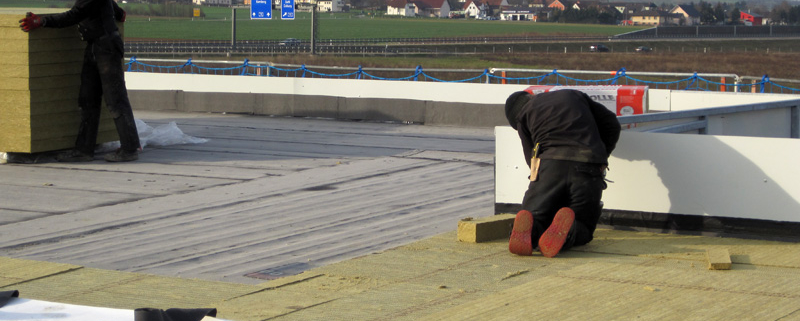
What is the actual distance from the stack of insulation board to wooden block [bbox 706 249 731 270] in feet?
27.9

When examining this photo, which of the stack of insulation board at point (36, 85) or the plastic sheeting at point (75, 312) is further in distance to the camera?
the stack of insulation board at point (36, 85)

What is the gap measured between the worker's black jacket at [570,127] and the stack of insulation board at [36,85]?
694 cm

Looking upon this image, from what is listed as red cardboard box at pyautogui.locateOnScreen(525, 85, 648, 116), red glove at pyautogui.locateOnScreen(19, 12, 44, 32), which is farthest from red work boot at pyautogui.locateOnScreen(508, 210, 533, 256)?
red glove at pyautogui.locateOnScreen(19, 12, 44, 32)

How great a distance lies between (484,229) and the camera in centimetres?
780

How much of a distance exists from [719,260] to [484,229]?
1.79m

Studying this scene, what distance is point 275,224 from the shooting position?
8789 millimetres

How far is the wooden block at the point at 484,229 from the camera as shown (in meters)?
7.77

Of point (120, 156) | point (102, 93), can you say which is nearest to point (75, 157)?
point (120, 156)

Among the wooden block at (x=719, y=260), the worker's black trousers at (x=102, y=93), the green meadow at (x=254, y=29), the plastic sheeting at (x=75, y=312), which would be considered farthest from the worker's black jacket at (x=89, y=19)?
the green meadow at (x=254, y=29)

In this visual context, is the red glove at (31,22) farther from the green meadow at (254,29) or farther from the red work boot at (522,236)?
the green meadow at (254,29)

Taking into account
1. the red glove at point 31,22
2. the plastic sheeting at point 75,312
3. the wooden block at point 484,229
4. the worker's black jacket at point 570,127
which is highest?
the red glove at point 31,22

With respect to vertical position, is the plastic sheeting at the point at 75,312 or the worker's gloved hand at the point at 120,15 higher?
the worker's gloved hand at the point at 120,15

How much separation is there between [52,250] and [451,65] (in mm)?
72639

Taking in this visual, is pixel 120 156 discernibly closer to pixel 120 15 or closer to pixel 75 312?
pixel 120 15
